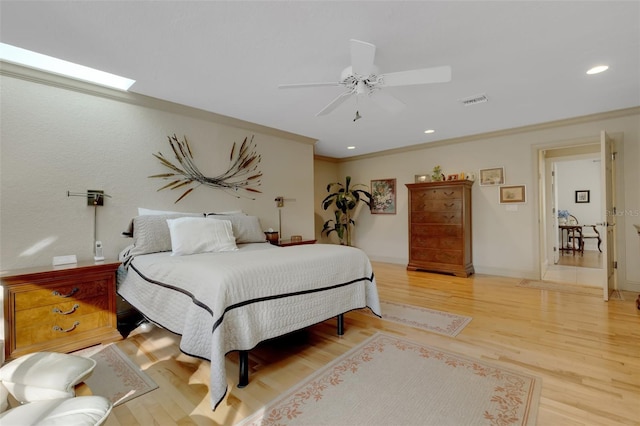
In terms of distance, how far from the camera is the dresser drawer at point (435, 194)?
5047mm

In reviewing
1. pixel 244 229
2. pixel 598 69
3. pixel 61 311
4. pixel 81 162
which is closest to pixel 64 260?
pixel 61 311

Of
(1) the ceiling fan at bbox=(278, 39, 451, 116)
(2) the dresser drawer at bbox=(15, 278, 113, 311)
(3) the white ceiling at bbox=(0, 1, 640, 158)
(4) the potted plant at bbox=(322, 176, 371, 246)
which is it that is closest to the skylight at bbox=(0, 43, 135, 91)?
(3) the white ceiling at bbox=(0, 1, 640, 158)

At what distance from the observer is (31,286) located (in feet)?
7.53

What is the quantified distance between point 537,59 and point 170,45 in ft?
10.1

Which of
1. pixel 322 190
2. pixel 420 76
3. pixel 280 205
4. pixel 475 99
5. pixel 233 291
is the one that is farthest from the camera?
pixel 322 190

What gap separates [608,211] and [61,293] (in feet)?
19.9

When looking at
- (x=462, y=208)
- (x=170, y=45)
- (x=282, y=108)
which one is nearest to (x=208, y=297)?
(x=170, y=45)

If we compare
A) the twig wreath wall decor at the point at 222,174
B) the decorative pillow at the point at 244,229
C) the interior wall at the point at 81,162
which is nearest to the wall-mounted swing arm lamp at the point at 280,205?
the twig wreath wall decor at the point at 222,174

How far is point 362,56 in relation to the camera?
204 cm

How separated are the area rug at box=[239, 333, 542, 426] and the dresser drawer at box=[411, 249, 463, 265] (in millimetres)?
2997

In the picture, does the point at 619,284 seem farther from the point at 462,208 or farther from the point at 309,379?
the point at 309,379

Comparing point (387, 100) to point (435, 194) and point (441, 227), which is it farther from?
point (441, 227)

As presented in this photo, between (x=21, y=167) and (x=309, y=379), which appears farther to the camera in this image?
(x=21, y=167)

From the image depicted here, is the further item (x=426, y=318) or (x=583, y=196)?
(x=583, y=196)
